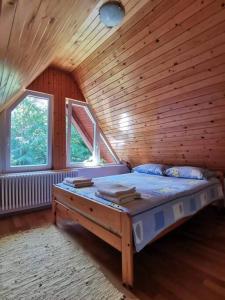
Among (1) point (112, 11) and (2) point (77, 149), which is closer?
(1) point (112, 11)

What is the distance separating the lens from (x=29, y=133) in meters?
3.56

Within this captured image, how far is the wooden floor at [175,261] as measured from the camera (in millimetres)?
1500

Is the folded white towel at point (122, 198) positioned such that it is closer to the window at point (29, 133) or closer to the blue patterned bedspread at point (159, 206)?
the blue patterned bedspread at point (159, 206)

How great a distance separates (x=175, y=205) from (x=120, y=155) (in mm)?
2740

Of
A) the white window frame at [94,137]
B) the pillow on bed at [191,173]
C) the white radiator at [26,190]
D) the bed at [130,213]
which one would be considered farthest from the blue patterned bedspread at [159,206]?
the white window frame at [94,137]

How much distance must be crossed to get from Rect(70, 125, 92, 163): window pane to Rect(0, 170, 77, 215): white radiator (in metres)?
0.72

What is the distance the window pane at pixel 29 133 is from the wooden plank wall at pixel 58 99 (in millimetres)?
174

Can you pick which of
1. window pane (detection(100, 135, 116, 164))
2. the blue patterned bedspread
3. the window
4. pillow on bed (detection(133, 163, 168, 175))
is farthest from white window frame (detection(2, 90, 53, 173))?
pillow on bed (detection(133, 163, 168, 175))

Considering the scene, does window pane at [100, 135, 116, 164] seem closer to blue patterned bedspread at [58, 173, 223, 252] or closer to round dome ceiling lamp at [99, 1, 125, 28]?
blue patterned bedspread at [58, 173, 223, 252]

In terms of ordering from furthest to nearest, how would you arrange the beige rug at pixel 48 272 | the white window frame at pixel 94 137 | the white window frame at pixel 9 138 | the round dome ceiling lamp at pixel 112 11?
1. the white window frame at pixel 94 137
2. the white window frame at pixel 9 138
3. the round dome ceiling lamp at pixel 112 11
4. the beige rug at pixel 48 272

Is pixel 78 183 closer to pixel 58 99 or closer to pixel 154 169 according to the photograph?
pixel 154 169

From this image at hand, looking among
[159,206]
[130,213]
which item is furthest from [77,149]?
[130,213]

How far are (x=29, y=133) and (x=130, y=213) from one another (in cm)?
273

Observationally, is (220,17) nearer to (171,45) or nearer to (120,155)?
(171,45)
